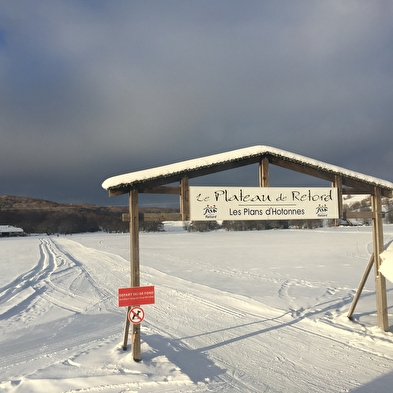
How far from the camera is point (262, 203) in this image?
6477 millimetres

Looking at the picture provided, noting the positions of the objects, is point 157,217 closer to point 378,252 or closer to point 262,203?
point 262,203

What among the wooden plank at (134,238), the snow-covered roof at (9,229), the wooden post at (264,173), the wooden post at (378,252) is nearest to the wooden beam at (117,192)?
the wooden plank at (134,238)

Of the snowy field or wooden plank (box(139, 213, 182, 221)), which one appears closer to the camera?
the snowy field

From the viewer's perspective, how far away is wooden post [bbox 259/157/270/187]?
6.64m

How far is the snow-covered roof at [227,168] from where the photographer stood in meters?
5.89

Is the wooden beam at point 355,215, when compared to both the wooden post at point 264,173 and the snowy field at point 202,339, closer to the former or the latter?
the wooden post at point 264,173

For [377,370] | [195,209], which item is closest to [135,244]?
[195,209]

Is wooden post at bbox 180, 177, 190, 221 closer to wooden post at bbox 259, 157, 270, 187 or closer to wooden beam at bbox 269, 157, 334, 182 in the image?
wooden post at bbox 259, 157, 270, 187

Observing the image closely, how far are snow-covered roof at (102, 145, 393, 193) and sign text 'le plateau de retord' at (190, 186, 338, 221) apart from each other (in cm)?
36

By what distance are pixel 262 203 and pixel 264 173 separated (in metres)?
0.59

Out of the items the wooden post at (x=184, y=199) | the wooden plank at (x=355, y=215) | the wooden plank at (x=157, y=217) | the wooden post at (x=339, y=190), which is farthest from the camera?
the wooden post at (x=339, y=190)

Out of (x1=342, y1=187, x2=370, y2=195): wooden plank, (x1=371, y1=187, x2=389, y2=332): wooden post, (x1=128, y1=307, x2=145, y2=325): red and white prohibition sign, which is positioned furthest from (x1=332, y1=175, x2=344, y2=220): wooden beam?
(x1=128, y1=307, x2=145, y2=325): red and white prohibition sign

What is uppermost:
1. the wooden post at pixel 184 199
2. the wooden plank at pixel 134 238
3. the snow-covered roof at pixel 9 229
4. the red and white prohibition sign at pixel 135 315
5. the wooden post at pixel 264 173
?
the wooden post at pixel 264 173

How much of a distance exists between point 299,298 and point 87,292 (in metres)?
6.63
